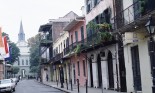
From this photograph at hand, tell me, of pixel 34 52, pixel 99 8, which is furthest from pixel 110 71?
pixel 34 52

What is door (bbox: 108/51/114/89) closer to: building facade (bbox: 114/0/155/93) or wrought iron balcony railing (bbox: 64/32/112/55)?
wrought iron balcony railing (bbox: 64/32/112/55)

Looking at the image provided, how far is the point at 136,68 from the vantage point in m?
19.9

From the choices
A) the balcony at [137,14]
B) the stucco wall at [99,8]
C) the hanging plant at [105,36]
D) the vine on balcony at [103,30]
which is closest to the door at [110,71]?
the vine on balcony at [103,30]

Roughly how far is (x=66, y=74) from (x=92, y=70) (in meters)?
16.3

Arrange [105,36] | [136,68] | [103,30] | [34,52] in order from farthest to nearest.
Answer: [34,52], [103,30], [105,36], [136,68]

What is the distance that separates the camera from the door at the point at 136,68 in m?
19.6

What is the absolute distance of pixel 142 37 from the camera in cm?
1862

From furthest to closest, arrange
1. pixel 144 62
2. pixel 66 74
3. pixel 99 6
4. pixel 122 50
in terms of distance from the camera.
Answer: pixel 66 74, pixel 99 6, pixel 122 50, pixel 144 62

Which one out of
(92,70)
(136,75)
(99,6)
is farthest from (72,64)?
(136,75)

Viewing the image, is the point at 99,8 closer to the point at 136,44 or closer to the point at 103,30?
the point at 103,30

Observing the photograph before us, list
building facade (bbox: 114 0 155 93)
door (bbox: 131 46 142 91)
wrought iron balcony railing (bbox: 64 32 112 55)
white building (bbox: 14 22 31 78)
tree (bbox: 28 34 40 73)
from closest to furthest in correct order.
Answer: building facade (bbox: 114 0 155 93), door (bbox: 131 46 142 91), wrought iron balcony railing (bbox: 64 32 112 55), tree (bbox: 28 34 40 73), white building (bbox: 14 22 31 78)

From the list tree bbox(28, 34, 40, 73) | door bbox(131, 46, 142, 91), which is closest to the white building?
tree bbox(28, 34, 40, 73)

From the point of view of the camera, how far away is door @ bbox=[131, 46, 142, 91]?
1964cm

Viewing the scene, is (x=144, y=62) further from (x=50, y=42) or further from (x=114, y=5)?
(x=50, y=42)
